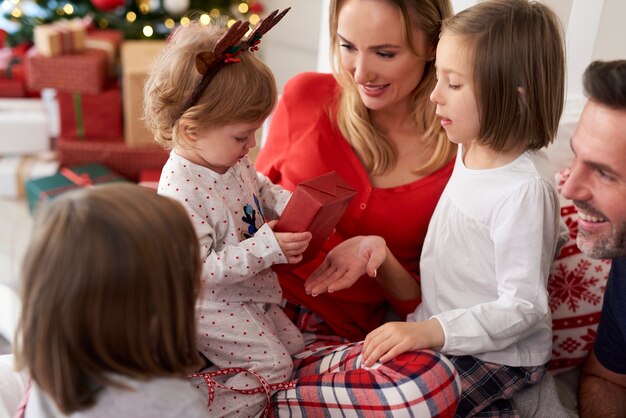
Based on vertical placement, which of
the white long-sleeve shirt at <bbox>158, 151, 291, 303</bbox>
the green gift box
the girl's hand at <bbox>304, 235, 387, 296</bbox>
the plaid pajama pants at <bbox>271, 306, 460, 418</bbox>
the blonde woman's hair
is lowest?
the green gift box

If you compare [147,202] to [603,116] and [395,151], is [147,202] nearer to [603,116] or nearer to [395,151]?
[603,116]

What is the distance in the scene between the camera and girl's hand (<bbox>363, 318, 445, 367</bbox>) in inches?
45.9

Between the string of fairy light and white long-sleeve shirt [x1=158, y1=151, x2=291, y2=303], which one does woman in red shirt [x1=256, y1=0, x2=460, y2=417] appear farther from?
the string of fairy light

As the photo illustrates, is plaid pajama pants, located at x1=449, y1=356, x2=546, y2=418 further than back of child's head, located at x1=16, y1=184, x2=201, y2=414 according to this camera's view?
Yes

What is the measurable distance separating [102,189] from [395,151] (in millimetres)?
A: 819

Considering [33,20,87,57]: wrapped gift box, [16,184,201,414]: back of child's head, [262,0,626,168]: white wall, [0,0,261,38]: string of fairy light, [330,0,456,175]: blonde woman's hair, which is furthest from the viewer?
[0,0,261,38]: string of fairy light

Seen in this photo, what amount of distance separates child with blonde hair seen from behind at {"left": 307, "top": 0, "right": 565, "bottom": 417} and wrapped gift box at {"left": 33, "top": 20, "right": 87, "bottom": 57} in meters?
1.75

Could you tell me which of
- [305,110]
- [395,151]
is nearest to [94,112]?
[305,110]

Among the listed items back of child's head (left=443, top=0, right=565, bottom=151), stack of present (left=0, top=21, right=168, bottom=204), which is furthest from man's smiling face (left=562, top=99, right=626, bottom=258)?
stack of present (left=0, top=21, right=168, bottom=204)

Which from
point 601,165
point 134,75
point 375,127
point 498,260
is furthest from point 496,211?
point 134,75

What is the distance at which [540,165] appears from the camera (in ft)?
3.97

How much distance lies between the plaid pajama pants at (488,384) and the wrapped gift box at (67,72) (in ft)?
6.19

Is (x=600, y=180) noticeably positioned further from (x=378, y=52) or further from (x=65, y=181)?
(x=65, y=181)

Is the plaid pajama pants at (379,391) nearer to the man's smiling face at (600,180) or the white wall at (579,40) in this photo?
the man's smiling face at (600,180)
